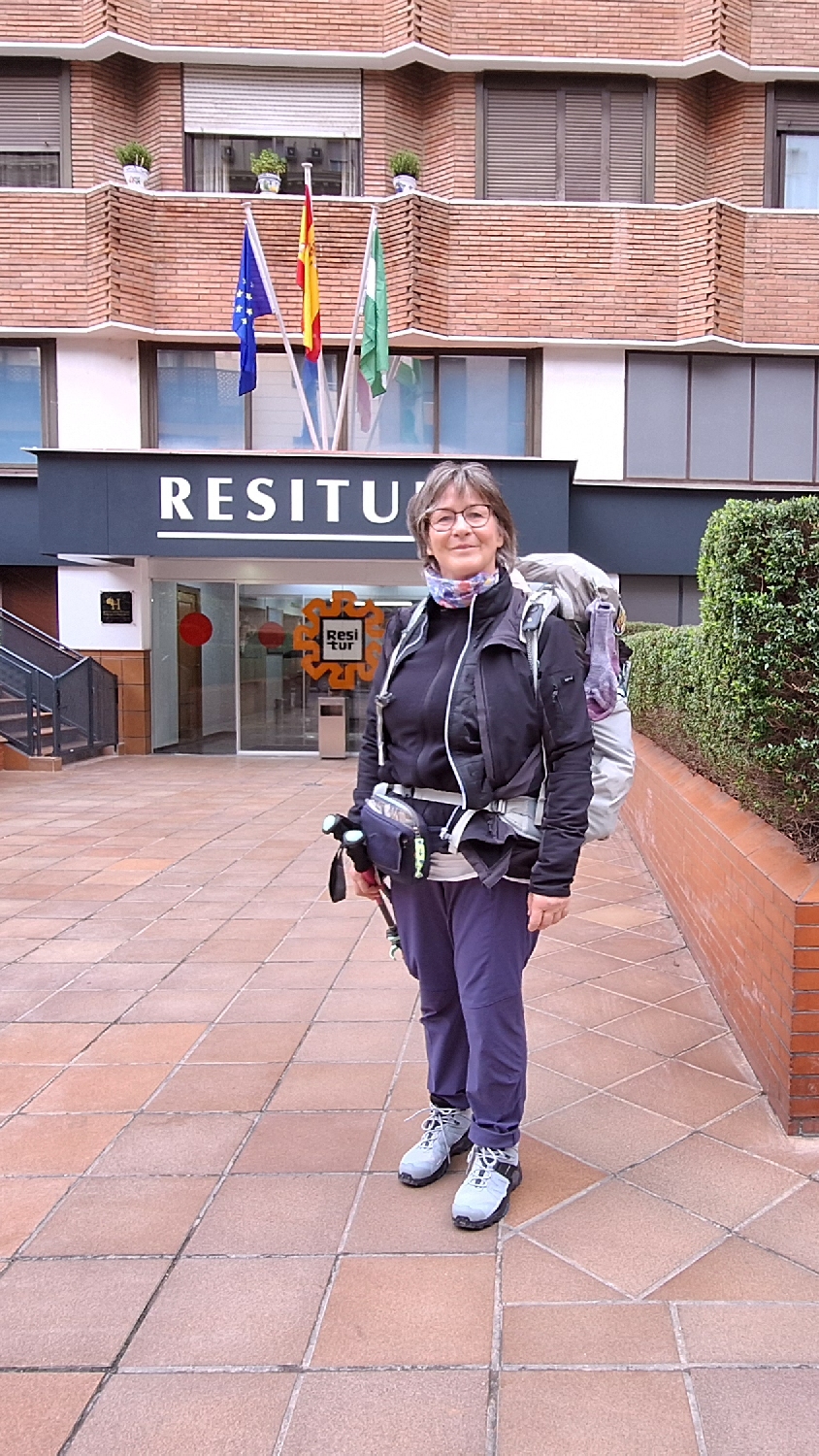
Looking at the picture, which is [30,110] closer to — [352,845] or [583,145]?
[583,145]

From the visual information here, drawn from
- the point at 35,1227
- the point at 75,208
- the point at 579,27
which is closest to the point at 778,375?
the point at 579,27

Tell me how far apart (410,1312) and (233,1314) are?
1.28ft

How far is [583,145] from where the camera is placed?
48.3 feet

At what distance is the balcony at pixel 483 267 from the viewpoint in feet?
46.0

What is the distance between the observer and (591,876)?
6797mm

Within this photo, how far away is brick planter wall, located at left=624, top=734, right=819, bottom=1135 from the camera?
9.93 feet

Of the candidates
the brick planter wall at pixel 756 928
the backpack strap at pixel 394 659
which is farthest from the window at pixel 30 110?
the backpack strap at pixel 394 659

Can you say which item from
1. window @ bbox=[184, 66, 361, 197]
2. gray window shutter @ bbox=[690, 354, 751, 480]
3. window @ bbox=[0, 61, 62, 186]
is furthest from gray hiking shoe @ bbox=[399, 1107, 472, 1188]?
window @ bbox=[0, 61, 62, 186]

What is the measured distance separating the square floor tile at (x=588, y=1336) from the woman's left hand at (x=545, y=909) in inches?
33.3

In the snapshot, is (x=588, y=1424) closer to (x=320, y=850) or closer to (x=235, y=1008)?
(x=235, y=1008)

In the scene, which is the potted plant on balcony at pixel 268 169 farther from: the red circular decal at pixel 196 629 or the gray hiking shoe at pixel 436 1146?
the gray hiking shoe at pixel 436 1146

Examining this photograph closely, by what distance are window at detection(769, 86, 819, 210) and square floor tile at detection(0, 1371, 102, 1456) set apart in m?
16.7

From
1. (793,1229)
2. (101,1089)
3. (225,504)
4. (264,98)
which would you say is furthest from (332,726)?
(793,1229)

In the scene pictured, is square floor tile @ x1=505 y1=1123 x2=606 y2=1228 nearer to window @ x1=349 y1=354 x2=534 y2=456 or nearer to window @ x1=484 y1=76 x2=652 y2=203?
window @ x1=349 y1=354 x2=534 y2=456
